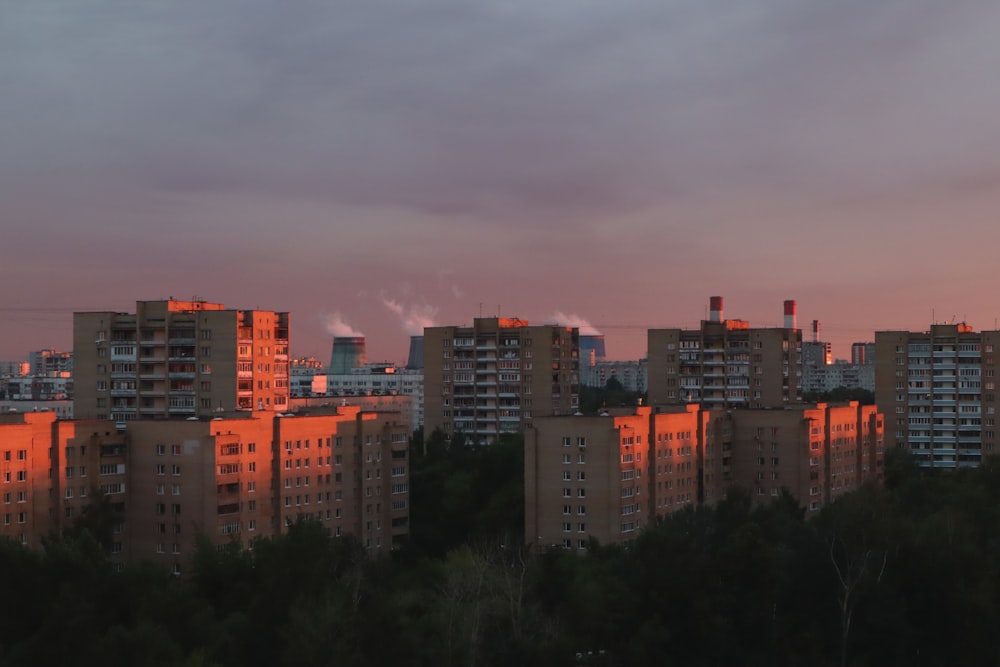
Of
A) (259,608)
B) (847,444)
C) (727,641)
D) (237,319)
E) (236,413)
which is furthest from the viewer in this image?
(847,444)

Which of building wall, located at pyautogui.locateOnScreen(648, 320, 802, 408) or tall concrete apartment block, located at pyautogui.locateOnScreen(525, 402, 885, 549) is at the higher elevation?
building wall, located at pyautogui.locateOnScreen(648, 320, 802, 408)

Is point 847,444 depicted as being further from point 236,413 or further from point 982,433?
point 236,413

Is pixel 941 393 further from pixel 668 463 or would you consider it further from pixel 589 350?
pixel 589 350

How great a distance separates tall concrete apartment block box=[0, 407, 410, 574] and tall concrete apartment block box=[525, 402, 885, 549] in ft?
21.4

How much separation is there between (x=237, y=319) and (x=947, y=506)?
27.8 metres

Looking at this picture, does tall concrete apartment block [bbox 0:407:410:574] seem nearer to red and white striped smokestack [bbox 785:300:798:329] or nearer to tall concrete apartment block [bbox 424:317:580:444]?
tall concrete apartment block [bbox 424:317:580:444]

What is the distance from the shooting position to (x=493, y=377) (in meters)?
67.6

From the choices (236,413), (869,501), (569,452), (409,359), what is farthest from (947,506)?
(409,359)

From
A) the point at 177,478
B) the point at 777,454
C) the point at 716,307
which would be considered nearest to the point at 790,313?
the point at 716,307

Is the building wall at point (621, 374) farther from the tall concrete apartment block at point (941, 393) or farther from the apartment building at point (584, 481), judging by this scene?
the apartment building at point (584, 481)

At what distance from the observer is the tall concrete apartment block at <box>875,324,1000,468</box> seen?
68.6 meters

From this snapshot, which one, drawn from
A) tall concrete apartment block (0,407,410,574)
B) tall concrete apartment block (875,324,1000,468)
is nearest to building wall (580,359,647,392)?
tall concrete apartment block (875,324,1000,468)

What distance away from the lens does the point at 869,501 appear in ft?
125

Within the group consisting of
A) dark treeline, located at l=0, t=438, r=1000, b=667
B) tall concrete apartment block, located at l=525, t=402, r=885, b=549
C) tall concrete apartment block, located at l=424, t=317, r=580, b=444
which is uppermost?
tall concrete apartment block, located at l=424, t=317, r=580, b=444
